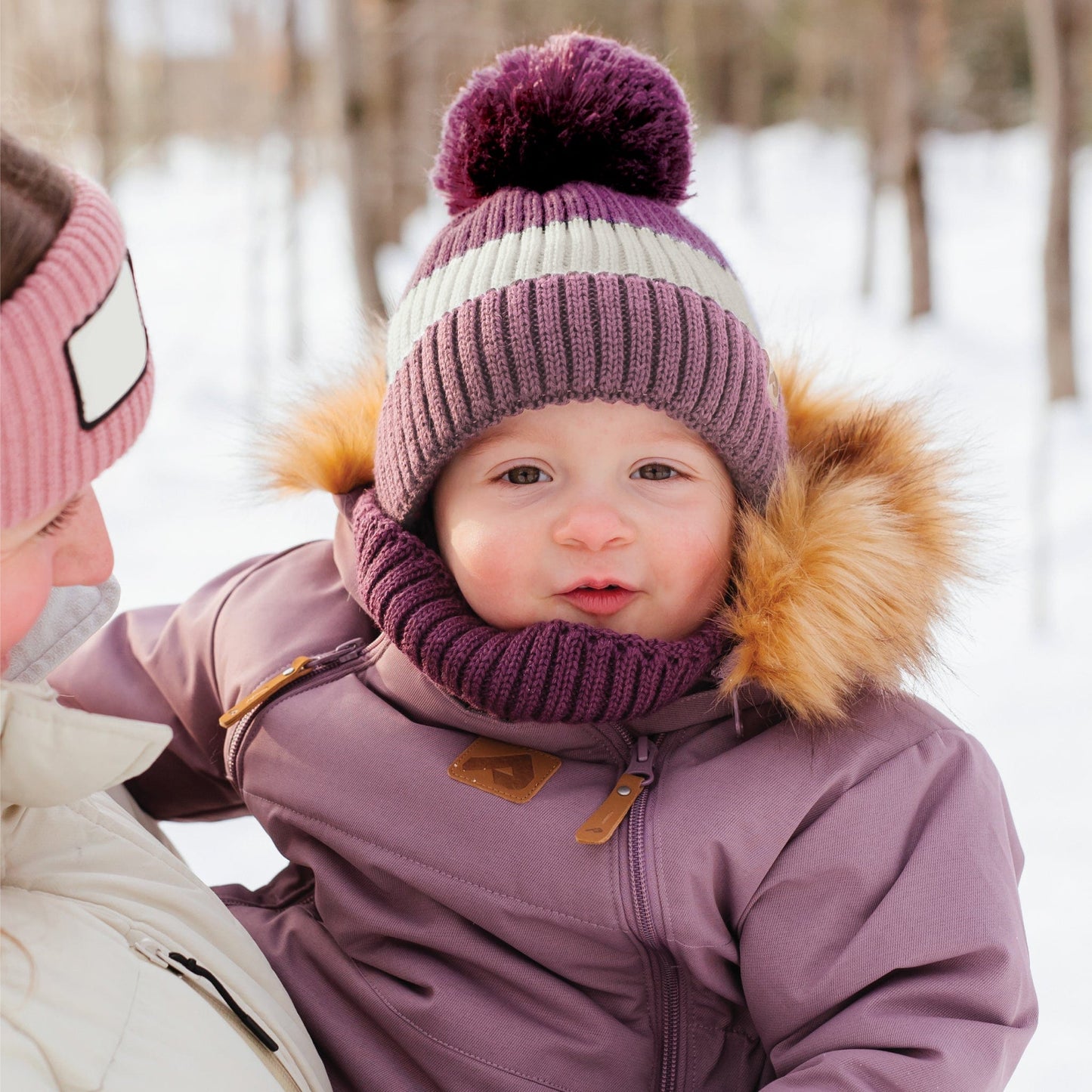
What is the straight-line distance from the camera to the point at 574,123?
1.38m

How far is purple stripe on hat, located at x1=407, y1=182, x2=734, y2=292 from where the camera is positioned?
1346 millimetres

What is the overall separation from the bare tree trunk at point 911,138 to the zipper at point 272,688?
8.80 m

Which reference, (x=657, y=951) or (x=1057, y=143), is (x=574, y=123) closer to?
(x=657, y=951)

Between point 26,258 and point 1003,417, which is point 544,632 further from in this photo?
point 1003,417

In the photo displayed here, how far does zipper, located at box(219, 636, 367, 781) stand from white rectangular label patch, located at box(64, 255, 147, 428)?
0.59 m

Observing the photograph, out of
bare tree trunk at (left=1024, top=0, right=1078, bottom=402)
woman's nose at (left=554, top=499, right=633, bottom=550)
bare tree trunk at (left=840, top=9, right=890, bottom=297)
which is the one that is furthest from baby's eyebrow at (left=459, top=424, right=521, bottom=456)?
bare tree trunk at (left=840, top=9, right=890, bottom=297)

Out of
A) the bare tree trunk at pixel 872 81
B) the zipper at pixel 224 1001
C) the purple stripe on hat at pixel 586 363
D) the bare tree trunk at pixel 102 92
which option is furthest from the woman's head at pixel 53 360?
the bare tree trunk at pixel 872 81

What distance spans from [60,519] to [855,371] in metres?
1.25

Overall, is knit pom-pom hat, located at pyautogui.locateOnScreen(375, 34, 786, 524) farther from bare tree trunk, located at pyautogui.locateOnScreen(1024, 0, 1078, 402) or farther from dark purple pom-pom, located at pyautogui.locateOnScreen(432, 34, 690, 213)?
bare tree trunk, located at pyautogui.locateOnScreen(1024, 0, 1078, 402)

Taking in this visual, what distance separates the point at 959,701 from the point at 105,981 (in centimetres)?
252

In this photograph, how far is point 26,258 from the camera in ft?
2.57

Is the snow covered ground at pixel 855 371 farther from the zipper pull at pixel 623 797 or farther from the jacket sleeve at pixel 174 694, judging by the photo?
the zipper pull at pixel 623 797

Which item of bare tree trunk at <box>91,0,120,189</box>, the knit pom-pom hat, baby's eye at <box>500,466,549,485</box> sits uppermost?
bare tree trunk at <box>91,0,120,189</box>

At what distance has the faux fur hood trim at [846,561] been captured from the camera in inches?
48.8
